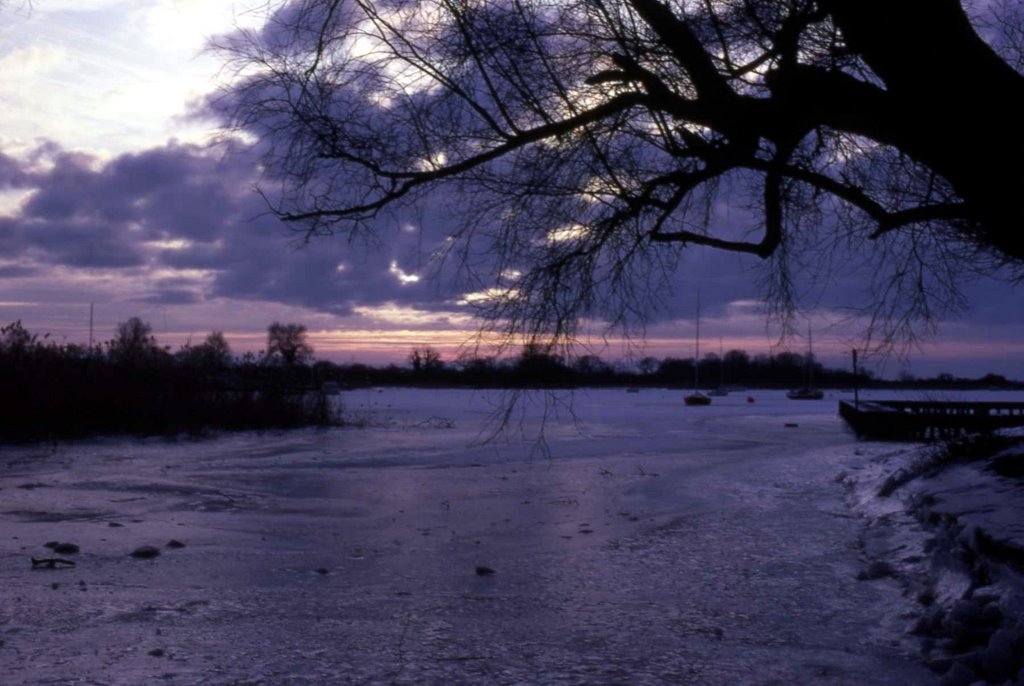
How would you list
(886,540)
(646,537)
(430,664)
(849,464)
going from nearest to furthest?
(430,664) < (886,540) < (646,537) < (849,464)

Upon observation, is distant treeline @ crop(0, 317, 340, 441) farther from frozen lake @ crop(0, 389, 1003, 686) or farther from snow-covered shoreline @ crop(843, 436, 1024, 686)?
snow-covered shoreline @ crop(843, 436, 1024, 686)

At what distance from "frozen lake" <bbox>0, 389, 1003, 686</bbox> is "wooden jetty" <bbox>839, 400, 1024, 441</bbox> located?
23.2ft

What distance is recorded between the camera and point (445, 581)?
9.02 metres

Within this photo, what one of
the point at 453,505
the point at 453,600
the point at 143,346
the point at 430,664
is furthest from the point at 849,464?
the point at 143,346

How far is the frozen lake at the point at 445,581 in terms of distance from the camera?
6352mm

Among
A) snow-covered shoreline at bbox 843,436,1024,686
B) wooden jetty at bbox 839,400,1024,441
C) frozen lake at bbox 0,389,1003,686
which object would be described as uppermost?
wooden jetty at bbox 839,400,1024,441

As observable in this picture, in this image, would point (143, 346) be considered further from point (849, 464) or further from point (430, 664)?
point (430, 664)

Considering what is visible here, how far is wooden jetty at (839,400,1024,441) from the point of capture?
24.2 m

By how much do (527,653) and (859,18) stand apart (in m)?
4.28

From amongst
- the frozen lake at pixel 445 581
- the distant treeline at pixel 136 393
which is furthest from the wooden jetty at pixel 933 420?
the distant treeline at pixel 136 393

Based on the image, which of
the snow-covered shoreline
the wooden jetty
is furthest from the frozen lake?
the wooden jetty

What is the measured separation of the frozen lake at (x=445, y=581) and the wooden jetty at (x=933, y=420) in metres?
7.06

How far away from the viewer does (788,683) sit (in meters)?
6.04

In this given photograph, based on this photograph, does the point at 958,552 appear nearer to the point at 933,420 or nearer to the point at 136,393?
the point at 933,420
